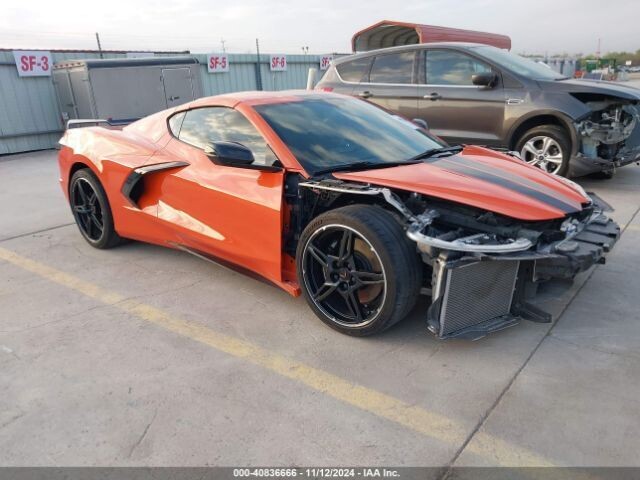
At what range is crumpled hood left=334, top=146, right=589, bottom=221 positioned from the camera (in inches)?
107

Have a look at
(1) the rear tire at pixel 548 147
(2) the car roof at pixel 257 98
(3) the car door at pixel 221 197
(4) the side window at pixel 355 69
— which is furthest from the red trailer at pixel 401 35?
(3) the car door at pixel 221 197

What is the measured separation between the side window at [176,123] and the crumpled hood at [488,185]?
155 cm

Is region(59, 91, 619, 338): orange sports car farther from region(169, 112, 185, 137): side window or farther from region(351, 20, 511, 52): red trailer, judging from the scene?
region(351, 20, 511, 52): red trailer

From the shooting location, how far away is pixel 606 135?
5.85 m

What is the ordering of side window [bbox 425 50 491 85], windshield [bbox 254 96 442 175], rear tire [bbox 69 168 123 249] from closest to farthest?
windshield [bbox 254 96 442 175] → rear tire [bbox 69 168 123 249] → side window [bbox 425 50 491 85]

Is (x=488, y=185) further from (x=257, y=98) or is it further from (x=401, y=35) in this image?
(x=401, y=35)

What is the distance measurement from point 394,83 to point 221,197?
4.47 meters

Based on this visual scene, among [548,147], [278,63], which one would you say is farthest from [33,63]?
[548,147]

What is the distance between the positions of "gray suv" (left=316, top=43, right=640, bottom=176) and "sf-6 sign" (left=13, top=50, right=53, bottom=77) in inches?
333

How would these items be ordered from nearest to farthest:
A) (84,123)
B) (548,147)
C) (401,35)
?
(84,123)
(548,147)
(401,35)

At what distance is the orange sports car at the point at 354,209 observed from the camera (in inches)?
106

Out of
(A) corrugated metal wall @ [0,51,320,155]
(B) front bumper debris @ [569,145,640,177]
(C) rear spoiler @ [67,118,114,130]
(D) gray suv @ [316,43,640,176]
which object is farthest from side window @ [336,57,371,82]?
(A) corrugated metal wall @ [0,51,320,155]

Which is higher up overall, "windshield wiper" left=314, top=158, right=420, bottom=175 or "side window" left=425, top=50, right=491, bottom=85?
"side window" left=425, top=50, right=491, bottom=85

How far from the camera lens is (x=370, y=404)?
2.45 meters
